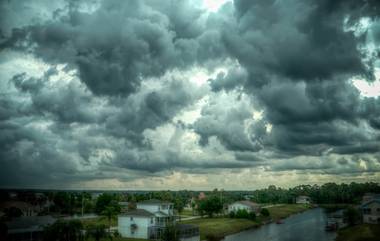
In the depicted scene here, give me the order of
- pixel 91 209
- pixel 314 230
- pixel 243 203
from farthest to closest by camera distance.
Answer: pixel 91 209 < pixel 243 203 < pixel 314 230

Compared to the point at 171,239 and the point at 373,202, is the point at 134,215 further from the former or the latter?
the point at 373,202

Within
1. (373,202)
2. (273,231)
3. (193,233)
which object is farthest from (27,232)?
(373,202)

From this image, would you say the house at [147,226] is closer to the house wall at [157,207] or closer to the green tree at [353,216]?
the house wall at [157,207]

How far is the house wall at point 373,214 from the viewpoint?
303 ft

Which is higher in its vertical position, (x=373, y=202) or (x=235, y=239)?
(x=373, y=202)

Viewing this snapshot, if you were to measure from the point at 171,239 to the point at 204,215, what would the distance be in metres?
67.0

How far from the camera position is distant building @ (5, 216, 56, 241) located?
63.6 metres

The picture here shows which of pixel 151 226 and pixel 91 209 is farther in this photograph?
pixel 91 209

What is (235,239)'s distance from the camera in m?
87.7

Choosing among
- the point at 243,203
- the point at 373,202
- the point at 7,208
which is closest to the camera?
the point at 373,202

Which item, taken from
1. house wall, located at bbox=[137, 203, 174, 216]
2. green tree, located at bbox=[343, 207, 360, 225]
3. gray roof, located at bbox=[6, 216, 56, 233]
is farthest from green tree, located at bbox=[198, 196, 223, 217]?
gray roof, located at bbox=[6, 216, 56, 233]

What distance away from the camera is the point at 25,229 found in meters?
65.5

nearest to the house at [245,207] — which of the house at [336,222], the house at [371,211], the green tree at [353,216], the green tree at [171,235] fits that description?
the house at [336,222]

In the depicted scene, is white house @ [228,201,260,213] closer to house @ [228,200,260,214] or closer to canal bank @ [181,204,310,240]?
house @ [228,200,260,214]
